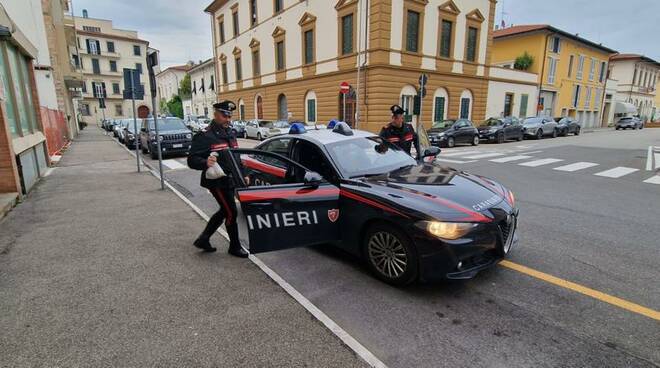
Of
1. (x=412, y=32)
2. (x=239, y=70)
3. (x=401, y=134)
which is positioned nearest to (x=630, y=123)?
(x=412, y=32)

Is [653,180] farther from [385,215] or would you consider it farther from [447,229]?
[385,215]

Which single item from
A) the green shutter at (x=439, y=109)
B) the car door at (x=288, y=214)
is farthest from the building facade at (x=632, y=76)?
the car door at (x=288, y=214)

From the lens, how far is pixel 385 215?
3252 mm

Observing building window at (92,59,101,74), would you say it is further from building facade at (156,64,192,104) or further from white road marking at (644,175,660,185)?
white road marking at (644,175,660,185)

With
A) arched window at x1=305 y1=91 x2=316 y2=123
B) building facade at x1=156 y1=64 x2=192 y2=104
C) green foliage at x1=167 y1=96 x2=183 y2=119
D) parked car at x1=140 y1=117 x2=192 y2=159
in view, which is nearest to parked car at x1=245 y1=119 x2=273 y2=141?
arched window at x1=305 y1=91 x2=316 y2=123

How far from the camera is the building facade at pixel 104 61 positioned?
58.0m

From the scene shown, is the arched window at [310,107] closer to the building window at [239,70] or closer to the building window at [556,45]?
the building window at [239,70]

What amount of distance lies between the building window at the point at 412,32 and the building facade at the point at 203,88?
95.4ft

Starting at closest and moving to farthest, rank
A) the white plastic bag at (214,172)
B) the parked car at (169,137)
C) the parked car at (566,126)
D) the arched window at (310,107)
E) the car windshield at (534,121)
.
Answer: the white plastic bag at (214,172), the parked car at (169,137), the car windshield at (534,121), the arched window at (310,107), the parked car at (566,126)

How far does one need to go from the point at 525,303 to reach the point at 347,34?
69.6ft

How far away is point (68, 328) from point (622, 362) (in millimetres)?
4082

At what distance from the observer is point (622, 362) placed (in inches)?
93.3

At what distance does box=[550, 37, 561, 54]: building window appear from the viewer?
32716 mm

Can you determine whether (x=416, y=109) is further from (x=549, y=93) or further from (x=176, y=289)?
(x=549, y=93)
